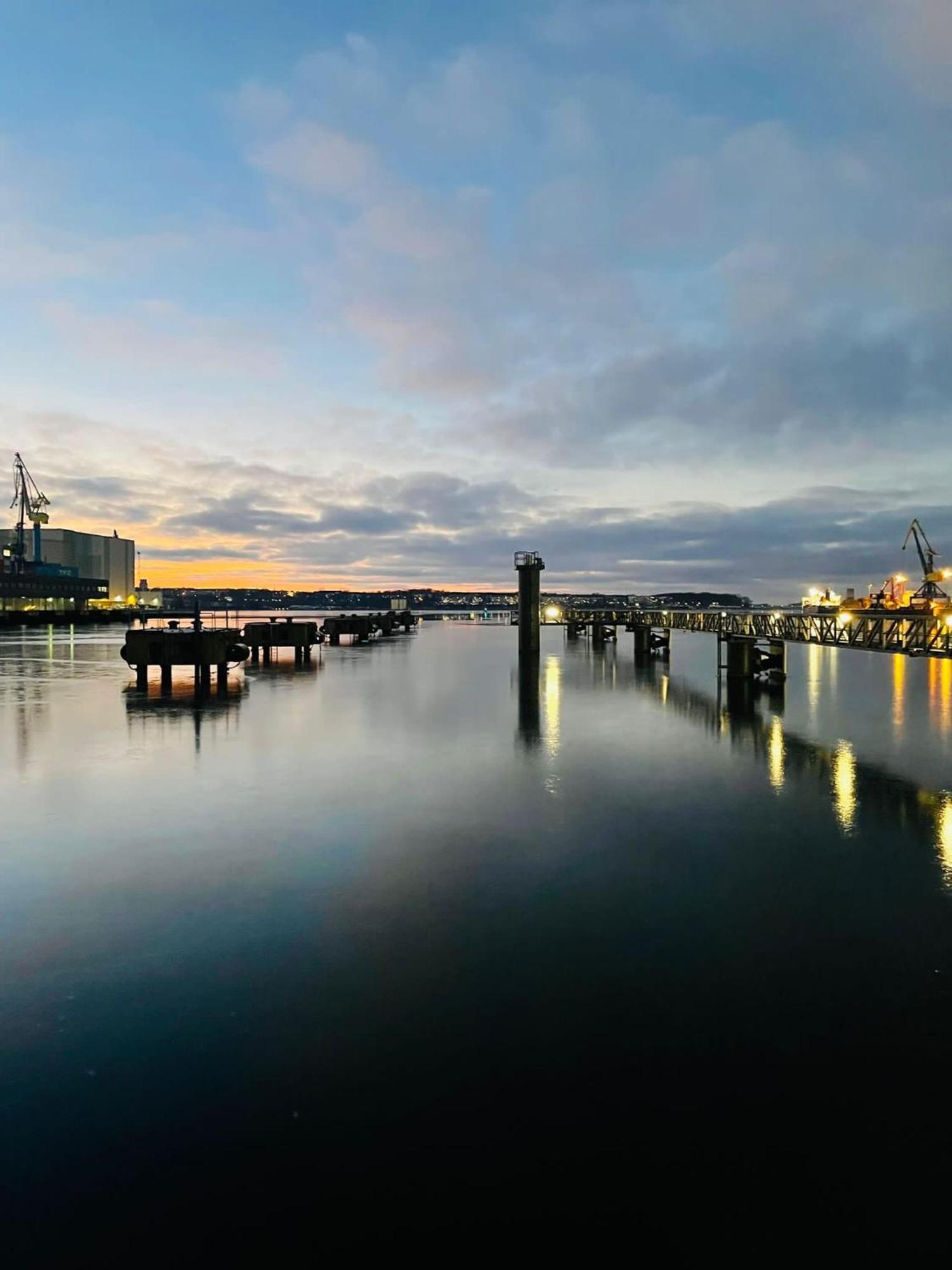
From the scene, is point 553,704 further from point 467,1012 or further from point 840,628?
point 467,1012

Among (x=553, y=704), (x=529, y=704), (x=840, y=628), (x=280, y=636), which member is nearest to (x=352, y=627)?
(x=280, y=636)

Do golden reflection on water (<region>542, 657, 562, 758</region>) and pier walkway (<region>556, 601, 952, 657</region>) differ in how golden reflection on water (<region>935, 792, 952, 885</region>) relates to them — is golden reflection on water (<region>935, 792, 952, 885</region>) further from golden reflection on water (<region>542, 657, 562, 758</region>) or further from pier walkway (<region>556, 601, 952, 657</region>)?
golden reflection on water (<region>542, 657, 562, 758</region>)

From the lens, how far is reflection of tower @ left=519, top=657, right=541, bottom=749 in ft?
101

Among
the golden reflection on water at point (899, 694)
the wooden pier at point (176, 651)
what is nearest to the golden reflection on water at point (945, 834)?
the golden reflection on water at point (899, 694)

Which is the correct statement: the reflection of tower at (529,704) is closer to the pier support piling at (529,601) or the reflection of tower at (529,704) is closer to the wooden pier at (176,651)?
the pier support piling at (529,601)

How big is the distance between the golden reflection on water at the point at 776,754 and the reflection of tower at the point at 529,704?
29.9 feet

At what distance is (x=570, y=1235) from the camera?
5.91 metres

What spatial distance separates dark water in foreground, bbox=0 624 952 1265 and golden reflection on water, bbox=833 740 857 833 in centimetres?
25

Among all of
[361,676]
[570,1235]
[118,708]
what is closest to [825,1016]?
[570,1235]

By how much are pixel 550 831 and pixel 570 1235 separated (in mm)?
11250

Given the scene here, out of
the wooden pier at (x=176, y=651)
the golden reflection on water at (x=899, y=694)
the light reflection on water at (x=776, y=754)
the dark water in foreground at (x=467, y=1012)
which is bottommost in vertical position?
the golden reflection on water at (x=899, y=694)

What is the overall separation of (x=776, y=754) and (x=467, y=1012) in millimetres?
22132

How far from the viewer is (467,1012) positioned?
29.8 feet

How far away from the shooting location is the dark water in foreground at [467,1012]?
20.5ft
